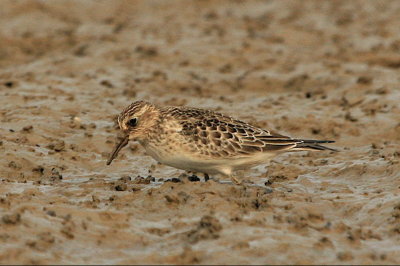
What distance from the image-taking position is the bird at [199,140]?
31.0ft

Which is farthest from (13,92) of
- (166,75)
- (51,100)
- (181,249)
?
(181,249)

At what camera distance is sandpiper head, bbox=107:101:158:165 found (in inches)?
381

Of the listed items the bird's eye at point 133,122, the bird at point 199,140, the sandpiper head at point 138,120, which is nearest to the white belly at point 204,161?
the bird at point 199,140

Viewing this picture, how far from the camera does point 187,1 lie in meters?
23.0

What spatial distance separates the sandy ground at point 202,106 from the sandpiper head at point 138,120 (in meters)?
0.68

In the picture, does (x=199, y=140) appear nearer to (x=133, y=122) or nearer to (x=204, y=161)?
(x=204, y=161)

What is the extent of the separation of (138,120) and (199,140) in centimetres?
87

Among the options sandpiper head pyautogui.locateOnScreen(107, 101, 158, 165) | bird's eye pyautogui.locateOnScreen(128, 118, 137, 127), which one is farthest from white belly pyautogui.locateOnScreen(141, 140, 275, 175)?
bird's eye pyautogui.locateOnScreen(128, 118, 137, 127)

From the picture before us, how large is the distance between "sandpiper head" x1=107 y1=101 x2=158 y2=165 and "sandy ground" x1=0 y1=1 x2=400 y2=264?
68 centimetres

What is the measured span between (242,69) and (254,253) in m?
10.4

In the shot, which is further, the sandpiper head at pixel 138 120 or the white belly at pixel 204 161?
the sandpiper head at pixel 138 120

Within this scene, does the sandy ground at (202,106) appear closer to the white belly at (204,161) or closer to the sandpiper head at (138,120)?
the white belly at (204,161)

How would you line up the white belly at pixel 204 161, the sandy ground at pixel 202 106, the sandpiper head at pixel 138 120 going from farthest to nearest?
1. the sandpiper head at pixel 138 120
2. the white belly at pixel 204 161
3. the sandy ground at pixel 202 106

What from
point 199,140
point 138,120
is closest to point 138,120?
point 138,120
